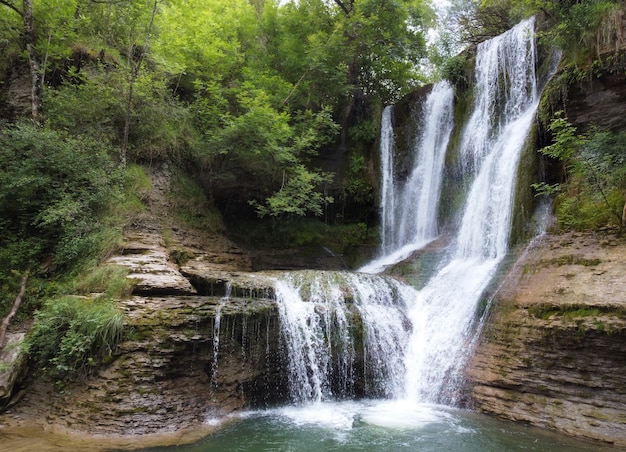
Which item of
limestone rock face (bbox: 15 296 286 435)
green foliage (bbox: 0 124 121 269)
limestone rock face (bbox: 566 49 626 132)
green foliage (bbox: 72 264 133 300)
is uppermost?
limestone rock face (bbox: 566 49 626 132)

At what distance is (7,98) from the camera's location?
38.4ft

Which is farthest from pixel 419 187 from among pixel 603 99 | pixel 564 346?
pixel 564 346

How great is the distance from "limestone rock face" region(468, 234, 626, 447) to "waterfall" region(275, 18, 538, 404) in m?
0.74

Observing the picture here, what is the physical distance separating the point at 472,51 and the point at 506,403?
506 inches

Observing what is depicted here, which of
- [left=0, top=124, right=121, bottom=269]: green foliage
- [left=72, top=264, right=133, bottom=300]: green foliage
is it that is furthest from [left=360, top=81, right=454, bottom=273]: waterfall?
[left=0, top=124, right=121, bottom=269]: green foliage

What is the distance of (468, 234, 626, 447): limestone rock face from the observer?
6.39 metres

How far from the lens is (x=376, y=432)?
21.4 feet

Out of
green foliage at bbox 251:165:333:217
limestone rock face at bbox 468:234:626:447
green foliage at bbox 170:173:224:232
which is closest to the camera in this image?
limestone rock face at bbox 468:234:626:447

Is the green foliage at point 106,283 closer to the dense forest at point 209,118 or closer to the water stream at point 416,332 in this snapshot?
the dense forest at point 209,118

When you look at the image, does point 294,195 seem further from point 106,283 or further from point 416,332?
point 106,283

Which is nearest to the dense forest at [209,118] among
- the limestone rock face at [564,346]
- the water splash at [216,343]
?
the limestone rock face at [564,346]

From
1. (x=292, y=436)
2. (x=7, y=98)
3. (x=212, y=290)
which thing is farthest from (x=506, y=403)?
(x=7, y=98)

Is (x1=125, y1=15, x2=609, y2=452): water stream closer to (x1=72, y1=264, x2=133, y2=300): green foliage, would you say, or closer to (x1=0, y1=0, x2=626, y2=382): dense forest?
(x1=0, y1=0, x2=626, y2=382): dense forest

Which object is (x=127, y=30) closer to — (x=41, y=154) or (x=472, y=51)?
(x=41, y=154)
